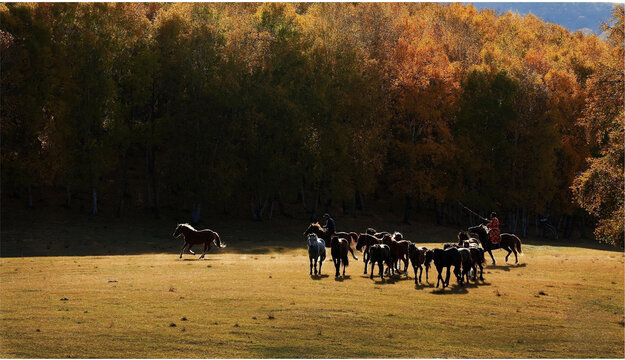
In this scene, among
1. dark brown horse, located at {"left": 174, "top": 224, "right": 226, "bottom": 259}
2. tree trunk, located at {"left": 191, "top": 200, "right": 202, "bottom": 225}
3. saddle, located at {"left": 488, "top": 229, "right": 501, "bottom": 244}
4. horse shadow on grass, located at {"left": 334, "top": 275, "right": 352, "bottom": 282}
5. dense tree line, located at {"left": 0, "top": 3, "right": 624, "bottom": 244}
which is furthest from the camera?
tree trunk, located at {"left": 191, "top": 200, "right": 202, "bottom": 225}

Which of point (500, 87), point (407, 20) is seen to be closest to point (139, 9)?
point (500, 87)

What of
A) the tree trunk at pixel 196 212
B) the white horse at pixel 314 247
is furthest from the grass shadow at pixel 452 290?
the tree trunk at pixel 196 212

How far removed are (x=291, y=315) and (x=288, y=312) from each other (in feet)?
1.66

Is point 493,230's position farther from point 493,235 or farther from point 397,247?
point 397,247

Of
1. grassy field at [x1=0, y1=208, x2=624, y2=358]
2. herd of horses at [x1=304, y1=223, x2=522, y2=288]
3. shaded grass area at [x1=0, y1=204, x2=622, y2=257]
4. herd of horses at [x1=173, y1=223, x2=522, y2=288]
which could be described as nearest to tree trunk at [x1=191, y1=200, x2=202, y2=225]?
shaded grass area at [x1=0, y1=204, x2=622, y2=257]

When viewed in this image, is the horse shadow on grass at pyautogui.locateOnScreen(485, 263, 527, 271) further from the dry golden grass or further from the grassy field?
the dry golden grass

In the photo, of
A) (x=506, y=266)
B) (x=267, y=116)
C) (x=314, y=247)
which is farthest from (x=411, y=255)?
(x=267, y=116)

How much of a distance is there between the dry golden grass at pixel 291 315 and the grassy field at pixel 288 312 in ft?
0.23

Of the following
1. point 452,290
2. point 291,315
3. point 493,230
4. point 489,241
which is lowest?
point 291,315

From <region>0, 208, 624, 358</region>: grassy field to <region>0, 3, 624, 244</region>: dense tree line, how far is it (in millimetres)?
27589

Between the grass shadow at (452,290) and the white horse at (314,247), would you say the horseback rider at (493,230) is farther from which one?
the white horse at (314,247)

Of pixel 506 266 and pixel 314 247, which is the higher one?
pixel 314 247

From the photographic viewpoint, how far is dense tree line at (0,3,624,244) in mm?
72000

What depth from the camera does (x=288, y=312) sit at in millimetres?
30312
